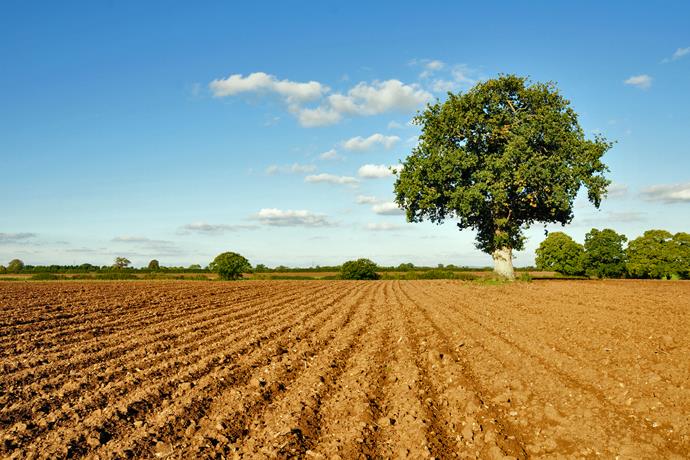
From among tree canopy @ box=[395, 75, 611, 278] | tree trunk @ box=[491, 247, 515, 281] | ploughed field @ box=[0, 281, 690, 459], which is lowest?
ploughed field @ box=[0, 281, 690, 459]

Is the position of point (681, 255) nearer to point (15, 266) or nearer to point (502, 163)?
point (502, 163)

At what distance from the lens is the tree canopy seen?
2897 centimetres

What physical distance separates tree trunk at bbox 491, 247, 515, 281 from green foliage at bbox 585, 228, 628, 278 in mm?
25134

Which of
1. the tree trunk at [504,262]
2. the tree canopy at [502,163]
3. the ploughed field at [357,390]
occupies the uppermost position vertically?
the tree canopy at [502,163]

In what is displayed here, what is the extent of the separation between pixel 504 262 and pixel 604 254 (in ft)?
86.3

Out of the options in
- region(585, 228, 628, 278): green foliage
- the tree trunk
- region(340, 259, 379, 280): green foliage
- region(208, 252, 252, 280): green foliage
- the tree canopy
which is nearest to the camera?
the tree canopy

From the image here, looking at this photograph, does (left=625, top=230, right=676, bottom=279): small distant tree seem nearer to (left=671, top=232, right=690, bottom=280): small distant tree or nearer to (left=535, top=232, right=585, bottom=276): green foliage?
(left=671, top=232, right=690, bottom=280): small distant tree

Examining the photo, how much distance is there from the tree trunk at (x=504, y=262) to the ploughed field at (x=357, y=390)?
20.3m

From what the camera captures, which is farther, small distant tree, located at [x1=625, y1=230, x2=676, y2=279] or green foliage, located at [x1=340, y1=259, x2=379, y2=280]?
green foliage, located at [x1=340, y1=259, x2=379, y2=280]

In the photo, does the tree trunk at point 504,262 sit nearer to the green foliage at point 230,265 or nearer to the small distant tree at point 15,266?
the green foliage at point 230,265

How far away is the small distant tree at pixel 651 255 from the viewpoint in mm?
50219

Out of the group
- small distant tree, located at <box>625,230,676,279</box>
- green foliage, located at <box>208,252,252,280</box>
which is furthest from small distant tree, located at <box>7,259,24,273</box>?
small distant tree, located at <box>625,230,676,279</box>

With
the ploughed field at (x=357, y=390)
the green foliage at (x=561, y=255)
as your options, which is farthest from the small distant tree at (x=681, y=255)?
the ploughed field at (x=357, y=390)

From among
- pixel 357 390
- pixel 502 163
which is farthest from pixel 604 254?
pixel 357 390
